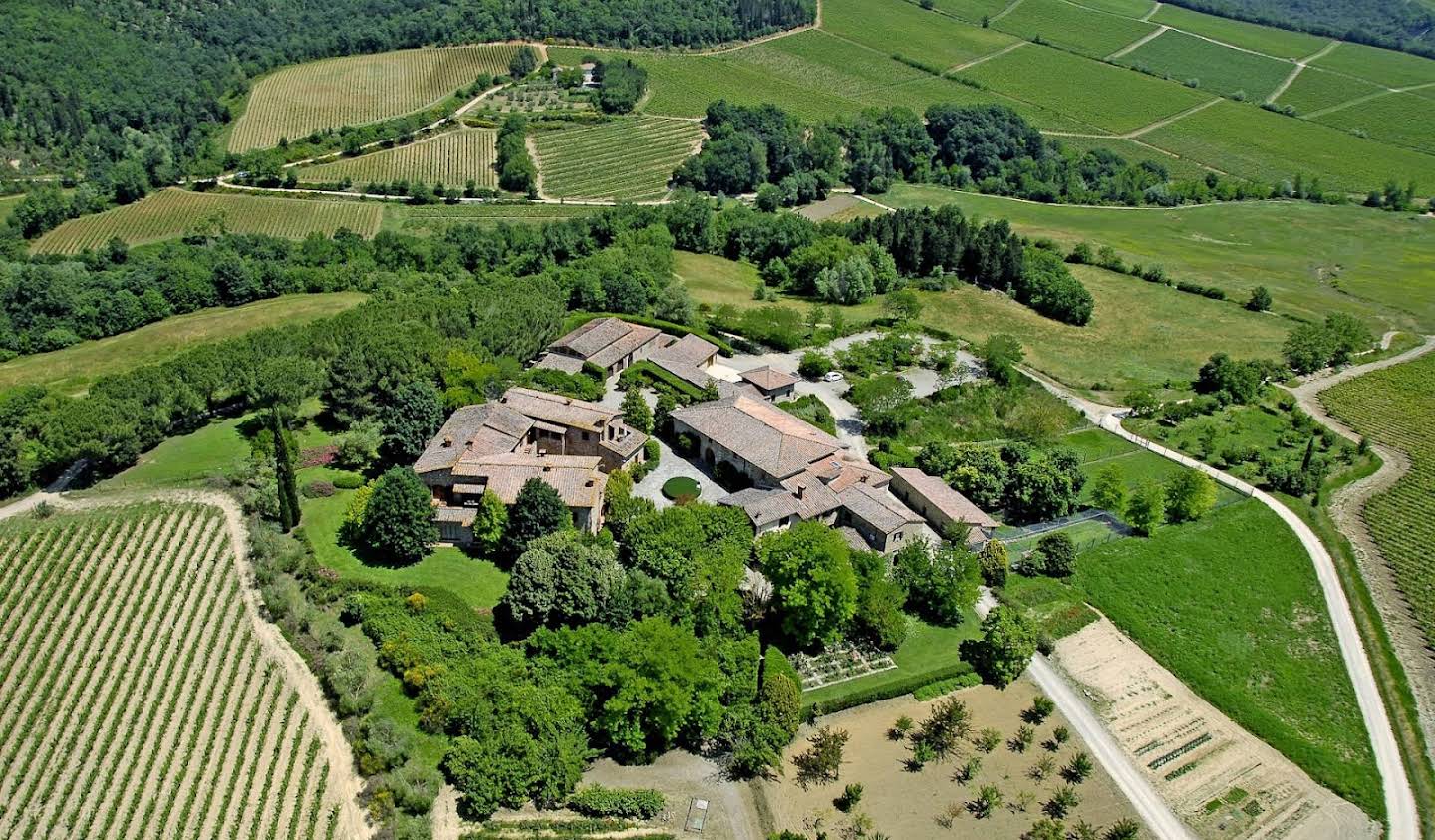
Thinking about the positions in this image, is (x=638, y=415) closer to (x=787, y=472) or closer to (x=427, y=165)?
(x=787, y=472)

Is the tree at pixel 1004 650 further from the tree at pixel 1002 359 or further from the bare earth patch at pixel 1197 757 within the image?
the tree at pixel 1002 359

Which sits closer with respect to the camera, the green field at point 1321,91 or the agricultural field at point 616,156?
the agricultural field at point 616,156

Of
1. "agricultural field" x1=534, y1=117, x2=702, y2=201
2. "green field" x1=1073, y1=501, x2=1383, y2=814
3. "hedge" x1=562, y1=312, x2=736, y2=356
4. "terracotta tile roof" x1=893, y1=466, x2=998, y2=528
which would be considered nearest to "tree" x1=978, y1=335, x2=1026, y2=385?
"terracotta tile roof" x1=893, y1=466, x2=998, y2=528

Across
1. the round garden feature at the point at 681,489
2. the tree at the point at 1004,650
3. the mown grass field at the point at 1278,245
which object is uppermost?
the round garden feature at the point at 681,489

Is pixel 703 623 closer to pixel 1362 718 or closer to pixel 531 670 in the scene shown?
pixel 531 670

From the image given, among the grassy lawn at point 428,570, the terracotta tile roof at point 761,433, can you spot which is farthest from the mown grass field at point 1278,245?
the grassy lawn at point 428,570

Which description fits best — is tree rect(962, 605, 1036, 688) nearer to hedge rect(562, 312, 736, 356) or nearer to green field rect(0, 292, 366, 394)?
hedge rect(562, 312, 736, 356)

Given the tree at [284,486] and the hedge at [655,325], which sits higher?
the tree at [284,486]
